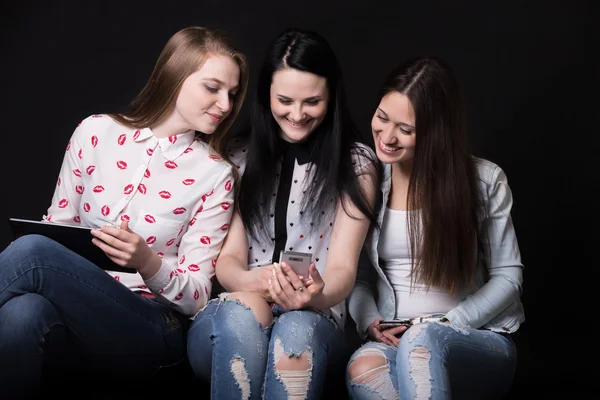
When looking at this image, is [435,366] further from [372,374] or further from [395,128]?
[395,128]

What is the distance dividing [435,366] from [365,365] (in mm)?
276

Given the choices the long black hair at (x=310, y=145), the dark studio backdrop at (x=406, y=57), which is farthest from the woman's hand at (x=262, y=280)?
the dark studio backdrop at (x=406, y=57)

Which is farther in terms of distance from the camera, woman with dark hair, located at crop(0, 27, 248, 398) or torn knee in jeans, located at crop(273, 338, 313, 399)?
woman with dark hair, located at crop(0, 27, 248, 398)

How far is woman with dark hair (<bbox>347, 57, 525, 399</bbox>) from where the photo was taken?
3049mm

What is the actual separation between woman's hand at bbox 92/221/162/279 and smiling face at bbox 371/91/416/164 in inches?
31.9

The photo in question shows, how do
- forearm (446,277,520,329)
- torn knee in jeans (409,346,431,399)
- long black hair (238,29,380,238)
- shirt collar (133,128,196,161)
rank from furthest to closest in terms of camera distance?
shirt collar (133,128,196,161) < long black hair (238,29,380,238) < forearm (446,277,520,329) < torn knee in jeans (409,346,431,399)

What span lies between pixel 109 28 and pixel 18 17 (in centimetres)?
41

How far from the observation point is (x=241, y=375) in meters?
2.89

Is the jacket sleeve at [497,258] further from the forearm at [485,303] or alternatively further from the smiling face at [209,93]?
the smiling face at [209,93]

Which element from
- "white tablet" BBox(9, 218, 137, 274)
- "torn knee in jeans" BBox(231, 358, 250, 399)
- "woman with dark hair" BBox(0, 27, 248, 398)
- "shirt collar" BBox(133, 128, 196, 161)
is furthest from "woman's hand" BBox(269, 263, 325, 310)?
"shirt collar" BBox(133, 128, 196, 161)

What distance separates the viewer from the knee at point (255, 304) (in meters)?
3.03

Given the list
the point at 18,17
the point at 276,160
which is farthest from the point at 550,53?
the point at 18,17

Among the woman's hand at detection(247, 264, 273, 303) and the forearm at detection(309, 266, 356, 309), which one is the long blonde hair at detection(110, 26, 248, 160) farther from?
the forearm at detection(309, 266, 356, 309)

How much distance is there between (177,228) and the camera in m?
3.26
